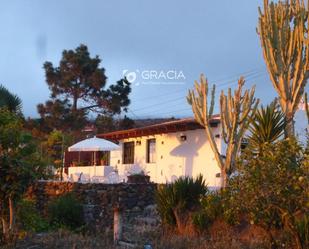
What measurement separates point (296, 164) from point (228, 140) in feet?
21.9

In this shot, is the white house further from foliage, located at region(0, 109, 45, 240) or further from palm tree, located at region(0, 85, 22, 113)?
foliage, located at region(0, 109, 45, 240)

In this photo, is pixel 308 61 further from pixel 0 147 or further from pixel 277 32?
pixel 0 147

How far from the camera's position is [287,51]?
45.7 ft

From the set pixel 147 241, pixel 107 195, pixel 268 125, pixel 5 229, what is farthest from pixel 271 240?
pixel 107 195

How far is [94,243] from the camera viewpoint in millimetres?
9203

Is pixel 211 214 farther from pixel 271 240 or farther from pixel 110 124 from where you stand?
pixel 110 124

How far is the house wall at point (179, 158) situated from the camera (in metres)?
18.8

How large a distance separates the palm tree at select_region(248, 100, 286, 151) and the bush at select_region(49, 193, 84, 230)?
516 centimetres

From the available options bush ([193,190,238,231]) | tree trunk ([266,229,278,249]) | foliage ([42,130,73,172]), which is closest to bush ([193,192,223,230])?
bush ([193,190,238,231])

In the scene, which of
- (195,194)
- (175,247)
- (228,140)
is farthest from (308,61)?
(175,247)

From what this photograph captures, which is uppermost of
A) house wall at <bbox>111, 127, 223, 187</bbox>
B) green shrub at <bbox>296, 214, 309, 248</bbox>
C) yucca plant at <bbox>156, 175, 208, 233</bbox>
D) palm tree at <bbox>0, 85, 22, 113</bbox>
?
palm tree at <bbox>0, 85, 22, 113</bbox>

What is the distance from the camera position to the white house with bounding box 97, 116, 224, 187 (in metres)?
18.8

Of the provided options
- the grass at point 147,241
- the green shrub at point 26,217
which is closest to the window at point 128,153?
the green shrub at point 26,217

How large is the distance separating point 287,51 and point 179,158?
8009 millimetres
